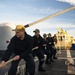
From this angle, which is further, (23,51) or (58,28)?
(58,28)

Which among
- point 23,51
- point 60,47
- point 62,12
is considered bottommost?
point 60,47

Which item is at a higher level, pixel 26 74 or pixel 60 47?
pixel 26 74

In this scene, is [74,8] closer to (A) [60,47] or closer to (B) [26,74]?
(B) [26,74]

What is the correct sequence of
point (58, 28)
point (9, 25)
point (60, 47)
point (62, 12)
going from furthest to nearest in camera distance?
point (58, 28), point (60, 47), point (9, 25), point (62, 12)

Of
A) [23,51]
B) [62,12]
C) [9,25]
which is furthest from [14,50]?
[9,25]

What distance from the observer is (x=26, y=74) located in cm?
923

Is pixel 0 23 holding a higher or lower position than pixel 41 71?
higher

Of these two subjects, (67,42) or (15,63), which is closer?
(15,63)

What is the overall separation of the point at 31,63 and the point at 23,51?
615mm

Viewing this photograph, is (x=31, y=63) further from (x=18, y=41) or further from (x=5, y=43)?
(x=5, y=43)

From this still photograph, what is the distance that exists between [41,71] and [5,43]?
394 inches

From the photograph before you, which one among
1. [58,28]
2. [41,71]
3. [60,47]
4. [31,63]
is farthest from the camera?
[58,28]

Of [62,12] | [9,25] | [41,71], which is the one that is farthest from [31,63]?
[9,25]

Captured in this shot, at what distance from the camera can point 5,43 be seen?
22.5m
